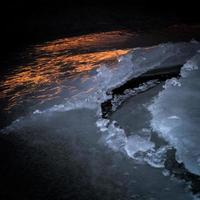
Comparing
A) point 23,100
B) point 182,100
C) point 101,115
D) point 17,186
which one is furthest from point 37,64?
point 17,186

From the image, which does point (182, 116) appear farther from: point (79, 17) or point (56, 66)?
point (79, 17)

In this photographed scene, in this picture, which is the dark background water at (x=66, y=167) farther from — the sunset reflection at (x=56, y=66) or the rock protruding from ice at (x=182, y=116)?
the sunset reflection at (x=56, y=66)

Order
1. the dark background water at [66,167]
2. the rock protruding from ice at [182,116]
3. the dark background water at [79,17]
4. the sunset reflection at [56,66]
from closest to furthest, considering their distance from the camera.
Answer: the dark background water at [66,167] < the rock protruding from ice at [182,116] < the sunset reflection at [56,66] < the dark background water at [79,17]

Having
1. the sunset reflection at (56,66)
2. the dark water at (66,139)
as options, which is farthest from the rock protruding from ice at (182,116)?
the sunset reflection at (56,66)

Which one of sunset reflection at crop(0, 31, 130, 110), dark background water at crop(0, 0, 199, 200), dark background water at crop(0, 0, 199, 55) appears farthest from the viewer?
dark background water at crop(0, 0, 199, 55)

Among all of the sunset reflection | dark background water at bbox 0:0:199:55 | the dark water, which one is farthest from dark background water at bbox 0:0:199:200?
dark background water at bbox 0:0:199:55

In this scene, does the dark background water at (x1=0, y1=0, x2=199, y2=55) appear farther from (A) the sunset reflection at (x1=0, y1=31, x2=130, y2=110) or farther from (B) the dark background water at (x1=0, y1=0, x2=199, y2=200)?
(B) the dark background water at (x1=0, y1=0, x2=199, y2=200)

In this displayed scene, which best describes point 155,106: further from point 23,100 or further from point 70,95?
point 23,100
